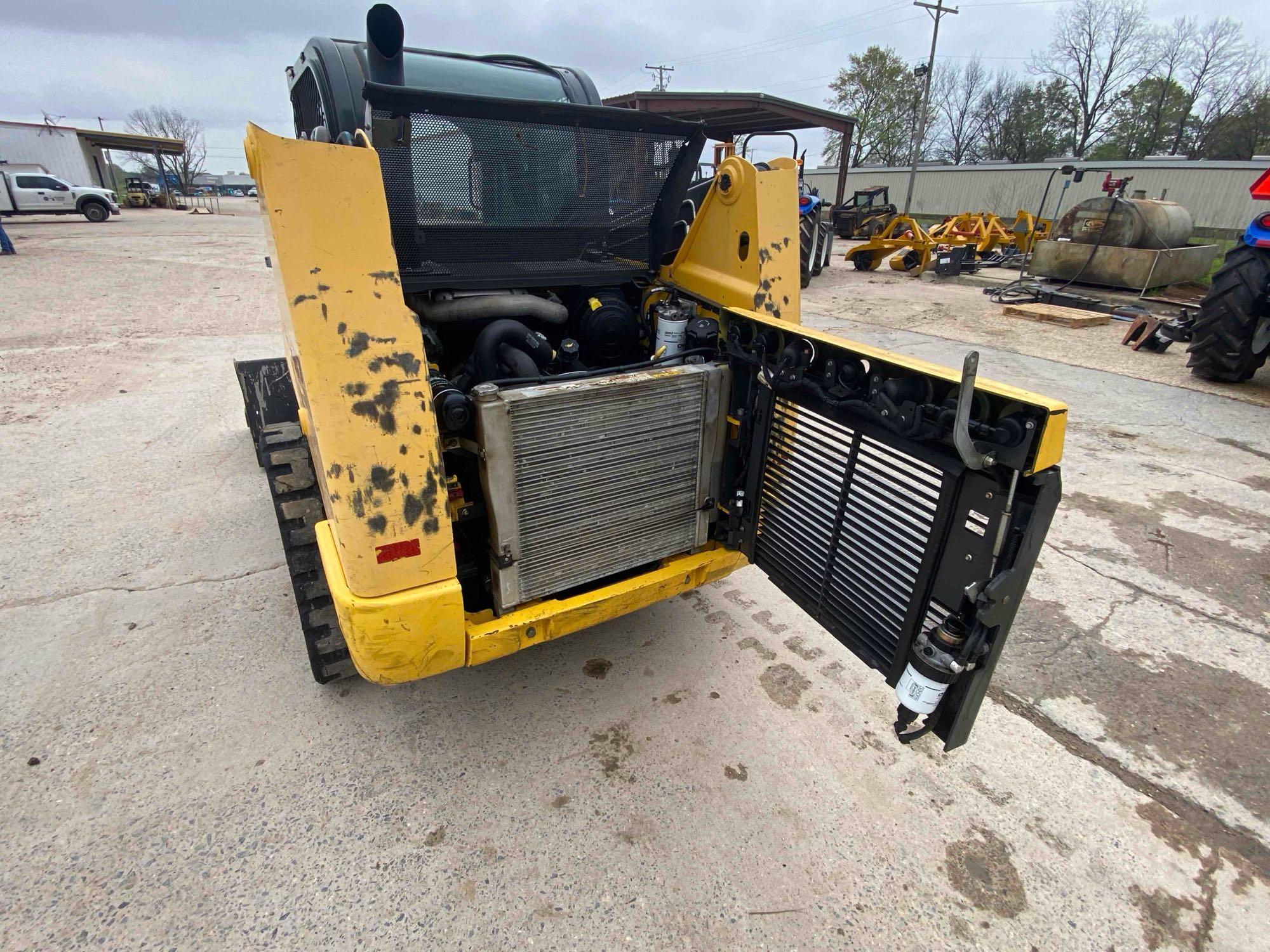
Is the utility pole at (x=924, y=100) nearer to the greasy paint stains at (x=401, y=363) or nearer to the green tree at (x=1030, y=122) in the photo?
the green tree at (x=1030, y=122)

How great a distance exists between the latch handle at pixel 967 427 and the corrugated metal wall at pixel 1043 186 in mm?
23366

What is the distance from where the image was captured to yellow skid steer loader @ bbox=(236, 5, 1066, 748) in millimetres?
1533

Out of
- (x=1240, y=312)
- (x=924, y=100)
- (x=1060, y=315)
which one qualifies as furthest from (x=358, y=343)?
(x=924, y=100)

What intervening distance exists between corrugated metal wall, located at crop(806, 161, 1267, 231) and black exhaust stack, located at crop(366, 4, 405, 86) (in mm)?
23683

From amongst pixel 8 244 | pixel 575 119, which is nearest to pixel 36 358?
pixel 575 119

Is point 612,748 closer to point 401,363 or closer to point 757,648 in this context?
point 757,648

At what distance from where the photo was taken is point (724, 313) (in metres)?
2.35

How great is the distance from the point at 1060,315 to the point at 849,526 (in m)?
9.69

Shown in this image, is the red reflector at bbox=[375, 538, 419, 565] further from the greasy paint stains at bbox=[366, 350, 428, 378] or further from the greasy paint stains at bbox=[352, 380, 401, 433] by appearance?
the greasy paint stains at bbox=[366, 350, 428, 378]

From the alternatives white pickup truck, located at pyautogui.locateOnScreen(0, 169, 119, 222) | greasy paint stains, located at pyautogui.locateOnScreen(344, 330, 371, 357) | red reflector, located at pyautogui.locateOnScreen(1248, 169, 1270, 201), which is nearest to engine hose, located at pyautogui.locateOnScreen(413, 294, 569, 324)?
greasy paint stains, located at pyautogui.locateOnScreen(344, 330, 371, 357)

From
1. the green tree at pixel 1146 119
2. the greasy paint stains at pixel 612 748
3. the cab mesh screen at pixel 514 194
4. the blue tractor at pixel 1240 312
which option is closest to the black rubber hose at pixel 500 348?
the cab mesh screen at pixel 514 194

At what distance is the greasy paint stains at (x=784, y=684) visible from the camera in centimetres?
249

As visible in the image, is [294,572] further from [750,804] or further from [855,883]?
[855,883]

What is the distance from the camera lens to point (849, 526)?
190 cm
